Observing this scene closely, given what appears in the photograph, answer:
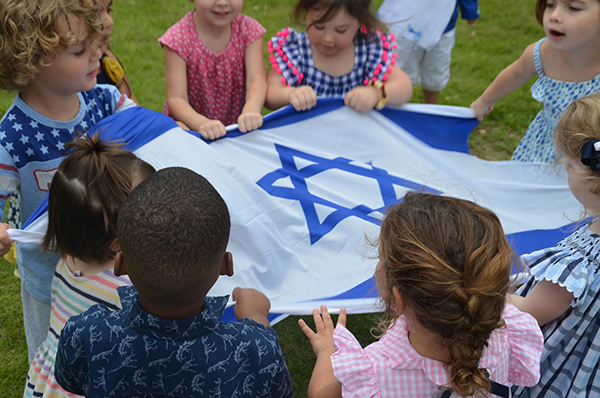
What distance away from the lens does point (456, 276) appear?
44.8 inches

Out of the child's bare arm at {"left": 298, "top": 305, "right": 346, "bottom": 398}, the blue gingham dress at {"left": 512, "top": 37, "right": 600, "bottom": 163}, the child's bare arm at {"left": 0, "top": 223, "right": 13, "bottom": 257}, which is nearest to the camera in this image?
the child's bare arm at {"left": 298, "top": 305, "right": 346, "bottom": 398}

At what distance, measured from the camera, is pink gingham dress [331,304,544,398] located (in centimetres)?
126

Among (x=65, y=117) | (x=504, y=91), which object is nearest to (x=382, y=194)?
(x=504, y=91)

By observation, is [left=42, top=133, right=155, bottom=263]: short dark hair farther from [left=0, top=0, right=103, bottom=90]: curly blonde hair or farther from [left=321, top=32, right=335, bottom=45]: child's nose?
[left=321, top=32, right=335, bottom=45]: child's nose

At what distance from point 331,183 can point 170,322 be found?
1.48 metres

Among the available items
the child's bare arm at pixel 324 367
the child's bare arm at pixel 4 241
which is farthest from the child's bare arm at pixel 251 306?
the child's bare arm at pixel 4 241

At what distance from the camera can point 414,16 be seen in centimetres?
340

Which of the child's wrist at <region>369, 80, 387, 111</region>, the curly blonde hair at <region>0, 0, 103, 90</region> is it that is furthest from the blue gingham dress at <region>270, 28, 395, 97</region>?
the curly blonde hair at <region>0, 0, 103, 90</region>

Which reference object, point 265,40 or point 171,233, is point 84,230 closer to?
point 171,233

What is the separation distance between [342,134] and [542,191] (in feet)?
3.62

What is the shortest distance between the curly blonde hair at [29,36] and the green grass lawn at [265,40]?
A: 142cm

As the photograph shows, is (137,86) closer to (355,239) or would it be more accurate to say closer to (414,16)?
(414,16)

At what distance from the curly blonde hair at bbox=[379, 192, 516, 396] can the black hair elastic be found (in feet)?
1.45

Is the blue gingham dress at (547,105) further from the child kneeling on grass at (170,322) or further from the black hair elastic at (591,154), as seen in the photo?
the child kneeling on grass at (170,322)
